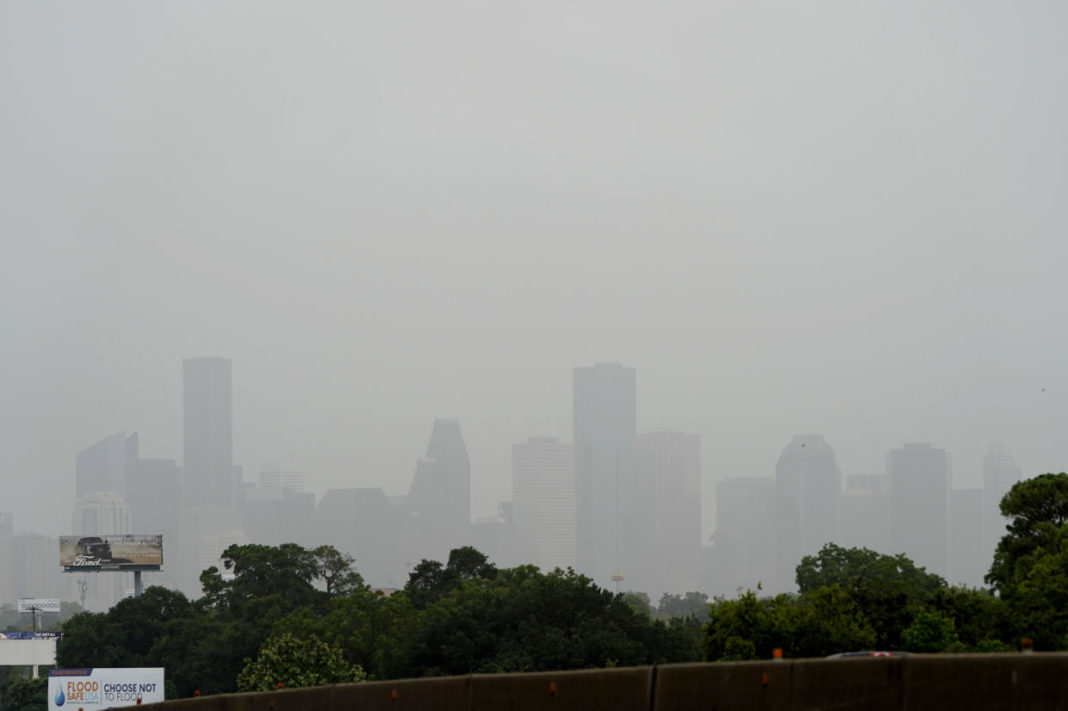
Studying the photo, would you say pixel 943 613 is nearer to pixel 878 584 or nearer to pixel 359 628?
pixel 878 584

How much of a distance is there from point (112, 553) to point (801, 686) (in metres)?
177

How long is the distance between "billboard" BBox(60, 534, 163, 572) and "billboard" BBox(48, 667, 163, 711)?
254ft

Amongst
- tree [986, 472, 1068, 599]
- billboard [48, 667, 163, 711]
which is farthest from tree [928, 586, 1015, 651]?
billboard [48, 667, 163, 711]

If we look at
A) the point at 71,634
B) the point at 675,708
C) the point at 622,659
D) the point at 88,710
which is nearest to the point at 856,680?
the point at 675,708

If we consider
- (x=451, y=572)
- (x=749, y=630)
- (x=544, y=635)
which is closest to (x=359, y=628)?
(x=451, y=572)

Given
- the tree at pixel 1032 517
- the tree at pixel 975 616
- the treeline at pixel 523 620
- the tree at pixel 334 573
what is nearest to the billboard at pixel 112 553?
the treeline at pixel 523 620

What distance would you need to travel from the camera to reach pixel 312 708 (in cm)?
2384

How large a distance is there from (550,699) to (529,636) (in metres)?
71.2

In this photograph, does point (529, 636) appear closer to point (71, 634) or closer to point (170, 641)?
point (170, 641)

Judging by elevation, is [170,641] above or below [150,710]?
below

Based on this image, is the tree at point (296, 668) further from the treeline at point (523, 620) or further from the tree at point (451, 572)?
the tree at point (451, 572)

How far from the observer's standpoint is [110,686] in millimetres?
102250

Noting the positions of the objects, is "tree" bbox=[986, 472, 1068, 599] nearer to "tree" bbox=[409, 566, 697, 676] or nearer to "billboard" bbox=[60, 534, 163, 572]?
"tree" bbox=[409, 566, 697, 676]

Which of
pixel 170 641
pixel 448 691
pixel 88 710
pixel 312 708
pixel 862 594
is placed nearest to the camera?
pixel 448 691
